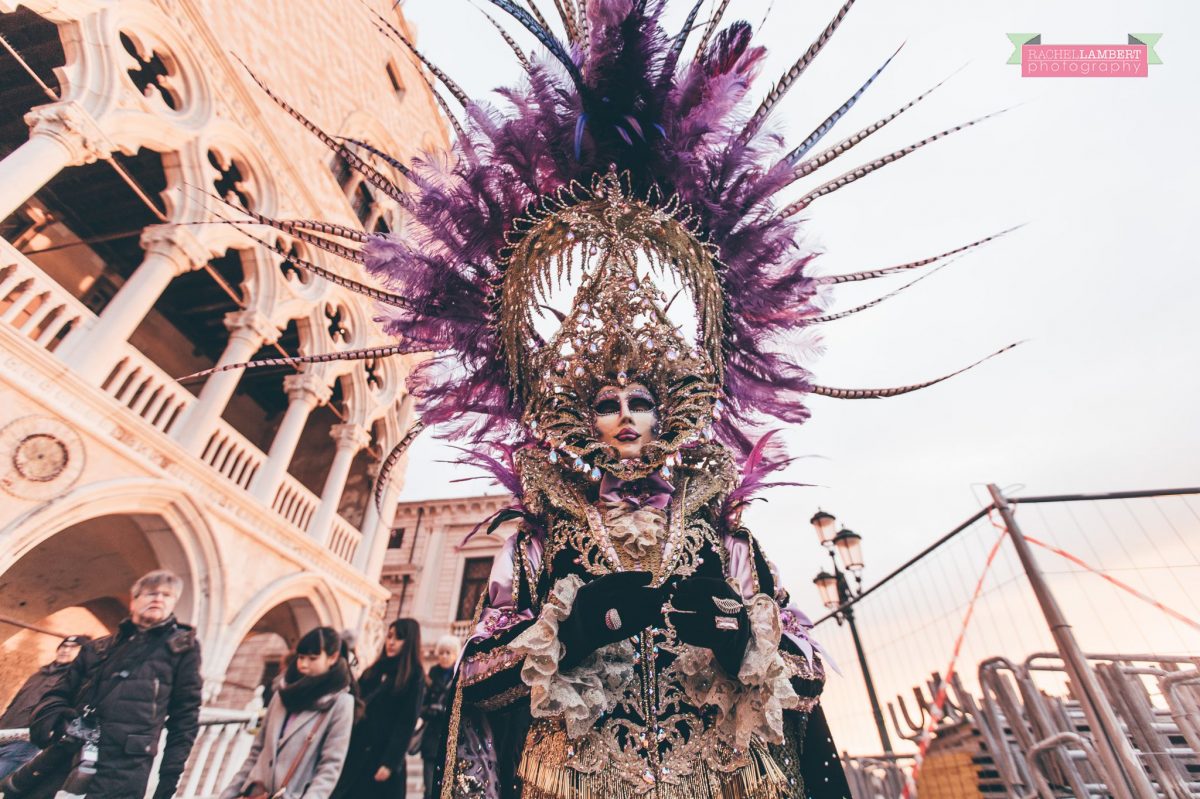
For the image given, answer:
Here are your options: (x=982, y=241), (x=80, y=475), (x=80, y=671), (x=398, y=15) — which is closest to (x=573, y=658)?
(x=982, y=241)

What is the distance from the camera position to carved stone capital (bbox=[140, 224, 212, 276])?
22.3ft

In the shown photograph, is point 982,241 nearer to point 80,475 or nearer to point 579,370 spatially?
point 579,370

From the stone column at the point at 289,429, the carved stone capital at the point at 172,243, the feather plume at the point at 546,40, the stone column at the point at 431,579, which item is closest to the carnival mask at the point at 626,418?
the feather plume at the point at 546,40

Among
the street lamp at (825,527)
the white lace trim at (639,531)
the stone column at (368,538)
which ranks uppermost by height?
the stone column at (368,538)

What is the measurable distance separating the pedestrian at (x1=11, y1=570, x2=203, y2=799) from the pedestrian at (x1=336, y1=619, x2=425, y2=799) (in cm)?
91

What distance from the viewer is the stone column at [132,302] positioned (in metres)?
5.71

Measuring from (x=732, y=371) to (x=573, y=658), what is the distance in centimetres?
140

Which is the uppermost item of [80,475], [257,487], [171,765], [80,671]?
[257,487]

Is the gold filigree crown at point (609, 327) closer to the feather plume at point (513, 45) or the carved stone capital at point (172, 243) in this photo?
the feather plume at point (513, 45)

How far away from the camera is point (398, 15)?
13406 mm

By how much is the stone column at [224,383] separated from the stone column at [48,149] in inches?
93.3

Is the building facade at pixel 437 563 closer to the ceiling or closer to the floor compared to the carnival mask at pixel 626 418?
closer to the ceiling

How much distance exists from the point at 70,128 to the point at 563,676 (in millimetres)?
7794

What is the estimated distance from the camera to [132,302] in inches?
248
